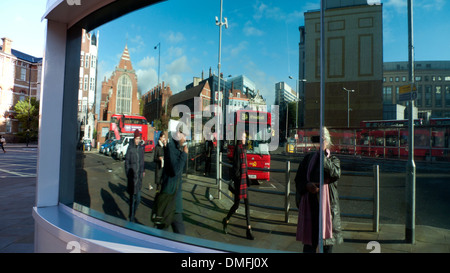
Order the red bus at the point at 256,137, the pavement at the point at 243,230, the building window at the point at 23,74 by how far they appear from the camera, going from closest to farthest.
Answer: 1. the red bus at the point at 256,137
2. the pavement at the point at 243,230
3. the building window at the point at 23,74

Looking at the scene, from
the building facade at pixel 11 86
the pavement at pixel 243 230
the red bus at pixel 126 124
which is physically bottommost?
the pavement at pixel 243 230

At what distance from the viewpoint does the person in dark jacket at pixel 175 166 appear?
2.65m

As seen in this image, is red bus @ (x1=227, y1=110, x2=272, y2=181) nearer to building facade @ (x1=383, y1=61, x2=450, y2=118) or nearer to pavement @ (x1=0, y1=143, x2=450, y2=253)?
pavement @ (x1=0, y1=143, x2=450, y2=253)

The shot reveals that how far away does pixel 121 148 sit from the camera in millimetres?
2947

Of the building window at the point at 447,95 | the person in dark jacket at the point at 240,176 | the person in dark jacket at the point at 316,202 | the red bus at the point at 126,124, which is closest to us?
the building window at the point at 447,95

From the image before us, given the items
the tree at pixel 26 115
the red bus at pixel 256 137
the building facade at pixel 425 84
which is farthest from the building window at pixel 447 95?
the tree at pixel 26 115

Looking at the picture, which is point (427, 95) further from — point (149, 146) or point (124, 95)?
point (124, 95)

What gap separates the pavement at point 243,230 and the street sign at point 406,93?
124 cm

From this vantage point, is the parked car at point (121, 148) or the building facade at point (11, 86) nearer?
the parked car at point (121, 148)

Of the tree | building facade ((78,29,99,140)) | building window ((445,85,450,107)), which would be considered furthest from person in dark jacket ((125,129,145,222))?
the tree

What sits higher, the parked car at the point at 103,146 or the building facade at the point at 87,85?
the building facade at the point at 87,85

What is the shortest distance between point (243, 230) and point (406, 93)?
273cm

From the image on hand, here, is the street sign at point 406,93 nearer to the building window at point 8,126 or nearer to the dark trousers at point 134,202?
the dark trousers at point 134,202
